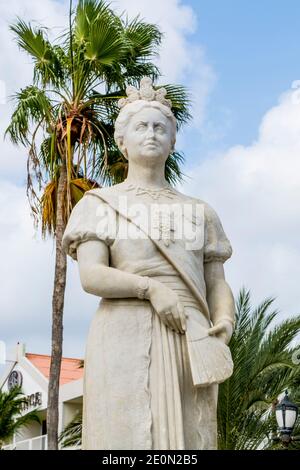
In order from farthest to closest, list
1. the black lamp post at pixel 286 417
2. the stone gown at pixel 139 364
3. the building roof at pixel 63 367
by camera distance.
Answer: the building roof at pixel 63 367
the black lamp post at pixel 286 417
the stone gown at pixel 139 364

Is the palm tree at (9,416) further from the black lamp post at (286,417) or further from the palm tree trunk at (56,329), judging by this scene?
the black lamp post at (286,417)

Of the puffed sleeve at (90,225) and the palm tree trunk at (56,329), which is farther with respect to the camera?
the palm tree trunk at (56,329)

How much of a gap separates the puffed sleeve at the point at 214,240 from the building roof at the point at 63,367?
2899 cm

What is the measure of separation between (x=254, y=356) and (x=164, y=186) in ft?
33.7

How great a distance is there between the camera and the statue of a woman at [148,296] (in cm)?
609

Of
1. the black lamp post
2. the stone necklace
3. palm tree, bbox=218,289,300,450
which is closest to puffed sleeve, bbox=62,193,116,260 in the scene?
the stone necklace

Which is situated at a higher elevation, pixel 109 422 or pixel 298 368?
pixel 298 368

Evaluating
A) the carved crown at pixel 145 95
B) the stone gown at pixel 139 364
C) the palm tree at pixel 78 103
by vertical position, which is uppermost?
the palm tree at pixel 78 103

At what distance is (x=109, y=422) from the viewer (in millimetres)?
6070

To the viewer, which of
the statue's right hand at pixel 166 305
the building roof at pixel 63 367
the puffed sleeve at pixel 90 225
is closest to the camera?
the statue's right hand at pixel 166 305

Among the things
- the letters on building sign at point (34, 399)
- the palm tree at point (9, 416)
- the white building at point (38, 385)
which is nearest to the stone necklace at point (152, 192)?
the palm tree at point (9, 416)

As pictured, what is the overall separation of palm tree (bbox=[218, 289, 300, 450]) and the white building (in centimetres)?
1657
